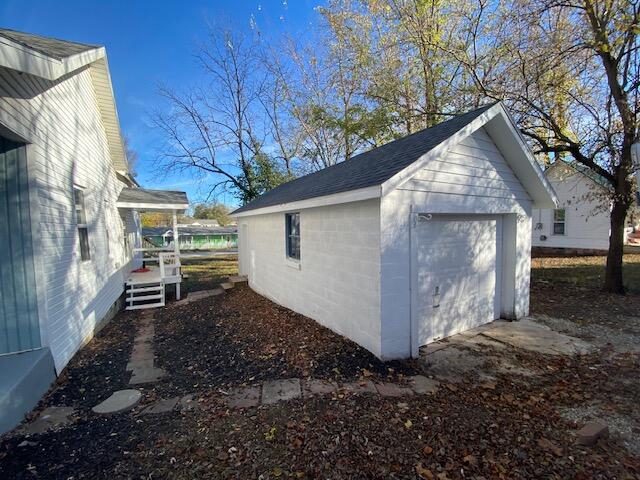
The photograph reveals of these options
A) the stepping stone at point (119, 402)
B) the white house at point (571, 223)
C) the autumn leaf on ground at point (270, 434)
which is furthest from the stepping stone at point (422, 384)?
the white house at point (571, 223)

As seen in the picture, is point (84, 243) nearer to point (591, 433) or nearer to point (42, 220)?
point (42, 220)

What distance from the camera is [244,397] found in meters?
3.72

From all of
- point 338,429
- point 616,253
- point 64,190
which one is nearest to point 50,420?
point 338,429

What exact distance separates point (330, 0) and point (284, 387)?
16020mm

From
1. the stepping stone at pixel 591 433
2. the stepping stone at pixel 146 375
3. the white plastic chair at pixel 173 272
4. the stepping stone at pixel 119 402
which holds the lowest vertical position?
the stepping stone at pixel 146 375

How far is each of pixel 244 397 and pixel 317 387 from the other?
2.98 feet

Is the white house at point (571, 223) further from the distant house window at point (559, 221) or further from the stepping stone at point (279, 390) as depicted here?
the stepping stone at point (279, 390)

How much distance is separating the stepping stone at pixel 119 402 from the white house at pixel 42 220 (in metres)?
0.74

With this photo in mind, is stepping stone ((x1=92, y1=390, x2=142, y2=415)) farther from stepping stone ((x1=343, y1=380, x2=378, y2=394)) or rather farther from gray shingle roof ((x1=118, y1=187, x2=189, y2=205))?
gray shingle roof ((x1=118, y1=187, x2=189, y2=205))

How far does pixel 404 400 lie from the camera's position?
3.54 m

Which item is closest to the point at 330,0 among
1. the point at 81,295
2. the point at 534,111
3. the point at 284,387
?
the point at 534,111

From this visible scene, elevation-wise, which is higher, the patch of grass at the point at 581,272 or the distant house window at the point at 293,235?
the distant house window at the point at 293,235

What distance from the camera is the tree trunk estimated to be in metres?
8.36

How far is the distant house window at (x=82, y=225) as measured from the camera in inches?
239
